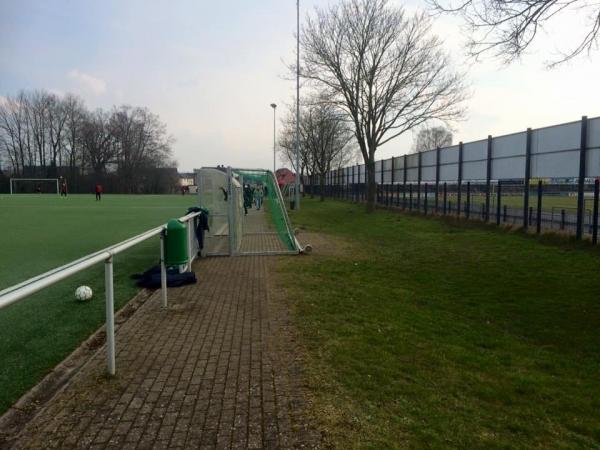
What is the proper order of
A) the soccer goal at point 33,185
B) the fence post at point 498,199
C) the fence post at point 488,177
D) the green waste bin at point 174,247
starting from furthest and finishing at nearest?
the soccer goal at point 33,185
the fence post at point 488,177
the fence post at point 498,199
the green waste bin at point 174,247

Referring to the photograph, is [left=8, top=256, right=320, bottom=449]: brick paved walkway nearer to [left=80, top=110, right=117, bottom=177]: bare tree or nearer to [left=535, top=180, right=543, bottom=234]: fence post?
[left=535, top=180, right=543, bottom=234]: fence post

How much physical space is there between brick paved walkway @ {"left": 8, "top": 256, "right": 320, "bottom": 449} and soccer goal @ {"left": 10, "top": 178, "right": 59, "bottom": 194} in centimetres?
7984

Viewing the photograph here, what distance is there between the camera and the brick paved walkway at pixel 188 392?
314cm

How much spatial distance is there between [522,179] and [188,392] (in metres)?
15.5

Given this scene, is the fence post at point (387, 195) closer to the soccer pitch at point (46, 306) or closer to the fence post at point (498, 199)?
the fence post at point (498, 199)

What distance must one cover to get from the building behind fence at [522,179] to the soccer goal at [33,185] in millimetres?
67505

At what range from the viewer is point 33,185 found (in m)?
77.9

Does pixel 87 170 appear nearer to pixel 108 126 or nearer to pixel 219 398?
pixel 108 126

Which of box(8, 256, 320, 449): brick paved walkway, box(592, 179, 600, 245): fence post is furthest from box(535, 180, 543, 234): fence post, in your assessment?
box(8, 256, 320, 449): brick paved walkway

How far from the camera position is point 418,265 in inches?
411

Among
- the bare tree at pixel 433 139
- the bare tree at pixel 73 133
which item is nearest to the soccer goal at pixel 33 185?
the bare tree at pixel 73 133

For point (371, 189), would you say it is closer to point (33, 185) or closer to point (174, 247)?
point (174, 247)

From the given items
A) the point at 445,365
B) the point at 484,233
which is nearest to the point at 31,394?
the point at 445,365

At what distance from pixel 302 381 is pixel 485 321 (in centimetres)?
313
